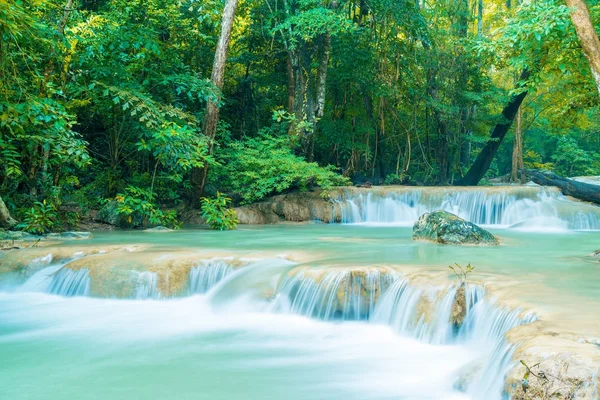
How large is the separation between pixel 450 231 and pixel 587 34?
12.7ft

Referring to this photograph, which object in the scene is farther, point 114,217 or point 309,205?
point 309,205

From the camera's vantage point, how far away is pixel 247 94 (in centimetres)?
1995

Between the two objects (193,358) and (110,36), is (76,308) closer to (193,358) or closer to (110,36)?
(193,358)

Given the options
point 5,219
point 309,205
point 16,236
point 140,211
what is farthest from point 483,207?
point 5,219

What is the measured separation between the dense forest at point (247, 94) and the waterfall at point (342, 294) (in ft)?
14.3

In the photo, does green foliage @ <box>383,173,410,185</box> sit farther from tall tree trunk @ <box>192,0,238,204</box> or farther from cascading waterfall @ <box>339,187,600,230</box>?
tall tree trunk @ <box>192,0,238,204</box>

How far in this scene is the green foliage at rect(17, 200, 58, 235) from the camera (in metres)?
11.4

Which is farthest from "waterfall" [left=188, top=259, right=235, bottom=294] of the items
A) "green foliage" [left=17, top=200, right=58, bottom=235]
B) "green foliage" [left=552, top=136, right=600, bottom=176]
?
"green foliage" [left=552, top=136, right=600, bottom=176]

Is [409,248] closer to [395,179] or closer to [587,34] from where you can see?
[587,34]

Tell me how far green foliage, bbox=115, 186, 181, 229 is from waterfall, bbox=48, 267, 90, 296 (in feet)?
15.9

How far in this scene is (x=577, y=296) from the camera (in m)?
5.64

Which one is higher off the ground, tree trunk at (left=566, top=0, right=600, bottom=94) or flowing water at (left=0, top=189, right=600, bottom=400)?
tree trunk at (left=566, top=0, right=600, bottom=94)

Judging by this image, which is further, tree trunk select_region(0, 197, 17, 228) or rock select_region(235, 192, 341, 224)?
rock select_region(235, 192, 341, 224)

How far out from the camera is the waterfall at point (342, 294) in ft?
22.3
